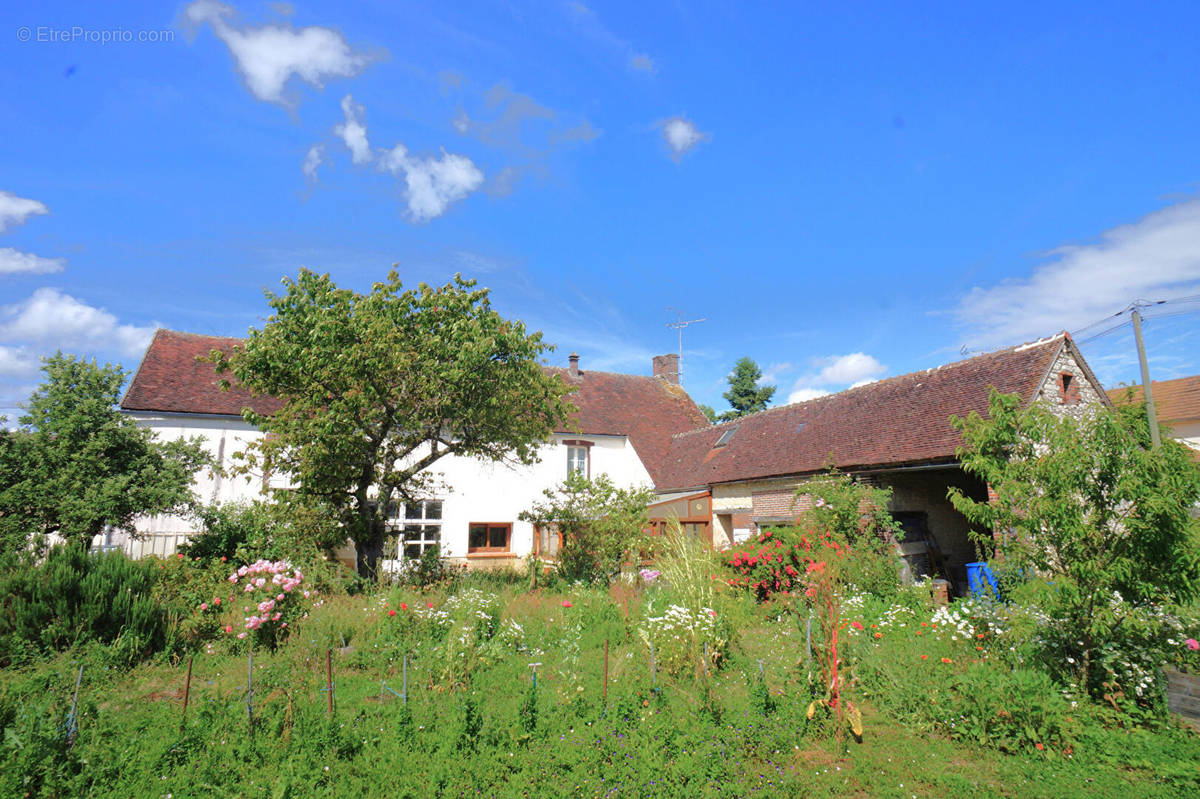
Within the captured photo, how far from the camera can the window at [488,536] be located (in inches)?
801

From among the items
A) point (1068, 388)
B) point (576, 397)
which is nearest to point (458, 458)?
point (576, 397)

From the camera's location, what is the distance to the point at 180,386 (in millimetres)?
18516

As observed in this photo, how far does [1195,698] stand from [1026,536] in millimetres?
1867

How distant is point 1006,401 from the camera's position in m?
7.16

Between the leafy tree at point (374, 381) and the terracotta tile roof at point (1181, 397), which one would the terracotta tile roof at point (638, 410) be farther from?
the terracotta tile roof at point (1181, 397)

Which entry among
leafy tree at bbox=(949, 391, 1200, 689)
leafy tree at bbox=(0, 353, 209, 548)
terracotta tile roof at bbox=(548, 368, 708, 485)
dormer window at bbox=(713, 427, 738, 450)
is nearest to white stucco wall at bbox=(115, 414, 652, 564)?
terracotta tile roof at bbox=(548, 368, 708, 485)

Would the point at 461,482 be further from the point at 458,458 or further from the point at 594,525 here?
the point at 594,525

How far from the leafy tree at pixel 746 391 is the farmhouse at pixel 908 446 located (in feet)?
55.5

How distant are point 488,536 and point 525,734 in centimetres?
1547

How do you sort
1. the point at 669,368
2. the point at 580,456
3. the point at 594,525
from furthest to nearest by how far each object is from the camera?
the point at 669,368
the point at 580,456
the point at 594,525

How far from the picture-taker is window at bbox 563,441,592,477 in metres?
22.8

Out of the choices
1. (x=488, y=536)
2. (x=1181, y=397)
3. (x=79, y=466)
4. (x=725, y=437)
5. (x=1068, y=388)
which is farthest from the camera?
(x=1181, y=397)

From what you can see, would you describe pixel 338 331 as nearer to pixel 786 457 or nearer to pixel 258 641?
pixel 258 641

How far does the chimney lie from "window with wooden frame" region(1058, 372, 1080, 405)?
17004mm
